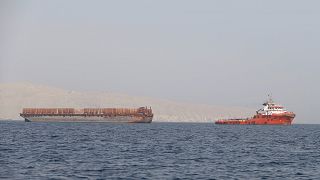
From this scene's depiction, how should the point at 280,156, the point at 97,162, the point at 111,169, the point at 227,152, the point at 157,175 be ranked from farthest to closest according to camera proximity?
the point at 227,152 < the point at 280,156 < the point at 97,162 < the point at 111,169 < the point at 157,175

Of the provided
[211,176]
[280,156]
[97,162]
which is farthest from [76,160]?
[280,156]

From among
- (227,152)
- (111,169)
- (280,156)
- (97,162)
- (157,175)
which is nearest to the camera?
(157,175)

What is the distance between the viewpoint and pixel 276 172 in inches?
1759

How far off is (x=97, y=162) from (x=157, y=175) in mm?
9443

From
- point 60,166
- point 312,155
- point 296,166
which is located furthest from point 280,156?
point 60,166

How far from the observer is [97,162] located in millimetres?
49062

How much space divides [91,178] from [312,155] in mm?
32322

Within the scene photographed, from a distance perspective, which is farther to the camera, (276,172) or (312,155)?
(312,155)

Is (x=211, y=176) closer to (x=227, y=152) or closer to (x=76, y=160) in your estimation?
(x=76, y=160)

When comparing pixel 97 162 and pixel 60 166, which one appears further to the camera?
pixel 97 162

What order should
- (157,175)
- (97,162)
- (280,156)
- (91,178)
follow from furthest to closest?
(280,156) → (97,162) → (157,175) → (91,178)

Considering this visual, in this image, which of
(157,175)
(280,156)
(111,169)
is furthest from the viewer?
(280,156)

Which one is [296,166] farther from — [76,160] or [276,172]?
[76,160]

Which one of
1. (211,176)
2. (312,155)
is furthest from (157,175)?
(312,155)
